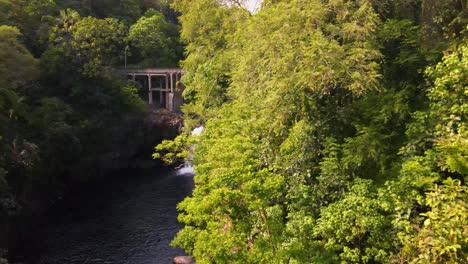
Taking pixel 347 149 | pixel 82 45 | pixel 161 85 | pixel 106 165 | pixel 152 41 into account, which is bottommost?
pixel 106 165

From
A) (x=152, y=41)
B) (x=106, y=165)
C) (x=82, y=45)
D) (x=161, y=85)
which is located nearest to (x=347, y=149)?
(x=82, y=45)

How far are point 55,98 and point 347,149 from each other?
88.2 feet

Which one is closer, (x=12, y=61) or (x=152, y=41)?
(x=12, y=61)

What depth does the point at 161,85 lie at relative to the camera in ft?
165

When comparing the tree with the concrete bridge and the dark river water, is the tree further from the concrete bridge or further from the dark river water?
the dark river water

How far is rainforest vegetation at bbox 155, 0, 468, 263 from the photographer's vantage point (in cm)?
1013

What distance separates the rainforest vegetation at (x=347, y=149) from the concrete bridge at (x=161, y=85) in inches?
1254

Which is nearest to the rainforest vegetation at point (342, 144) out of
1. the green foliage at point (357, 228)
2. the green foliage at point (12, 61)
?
the green foliage at point (357, 228)

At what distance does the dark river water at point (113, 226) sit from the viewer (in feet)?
72.2

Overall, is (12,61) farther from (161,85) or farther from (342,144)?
(161,85)

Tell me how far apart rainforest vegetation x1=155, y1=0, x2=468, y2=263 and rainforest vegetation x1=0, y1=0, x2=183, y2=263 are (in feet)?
46.3

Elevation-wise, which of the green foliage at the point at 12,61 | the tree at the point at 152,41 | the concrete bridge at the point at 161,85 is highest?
the tree at the point at 152,41

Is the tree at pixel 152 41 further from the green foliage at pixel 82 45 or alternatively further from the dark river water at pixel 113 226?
the dark river water at pixel 113 226

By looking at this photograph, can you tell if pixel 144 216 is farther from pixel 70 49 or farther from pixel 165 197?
pixel 70 49
